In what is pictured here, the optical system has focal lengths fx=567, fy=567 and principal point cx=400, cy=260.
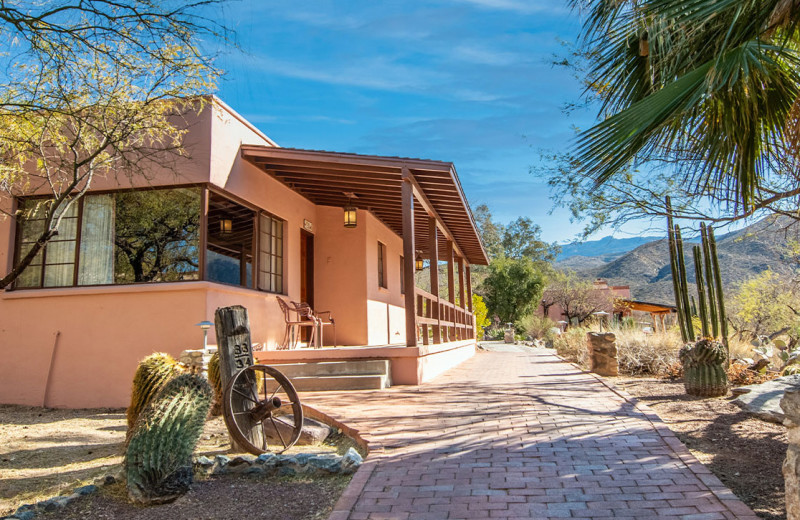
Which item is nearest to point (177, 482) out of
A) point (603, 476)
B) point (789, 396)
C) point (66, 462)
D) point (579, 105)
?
point (66, 462)

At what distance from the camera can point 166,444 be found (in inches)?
143

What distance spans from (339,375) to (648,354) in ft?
18.7

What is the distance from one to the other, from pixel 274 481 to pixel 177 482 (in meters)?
0.66

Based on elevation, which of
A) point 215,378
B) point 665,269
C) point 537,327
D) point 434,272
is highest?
point 665,269

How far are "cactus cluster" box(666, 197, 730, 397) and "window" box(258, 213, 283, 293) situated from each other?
625 centimetres

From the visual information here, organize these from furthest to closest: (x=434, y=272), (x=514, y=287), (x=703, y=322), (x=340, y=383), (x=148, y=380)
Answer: (x=514, y=287) < (x=434, y=272) < (x=703, y=322) < (x=340, y=383) < (x=148, y=380)

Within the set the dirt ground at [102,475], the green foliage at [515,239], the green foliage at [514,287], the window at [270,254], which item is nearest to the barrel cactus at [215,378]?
the dirt ground at [102,475]

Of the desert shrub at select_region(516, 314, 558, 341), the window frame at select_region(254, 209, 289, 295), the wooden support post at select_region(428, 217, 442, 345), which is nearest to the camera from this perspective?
the window frame at select_region(254, 209, 289, 295)

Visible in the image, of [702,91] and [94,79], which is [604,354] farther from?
[94,79]

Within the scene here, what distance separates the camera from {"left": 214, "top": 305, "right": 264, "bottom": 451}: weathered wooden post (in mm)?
4539

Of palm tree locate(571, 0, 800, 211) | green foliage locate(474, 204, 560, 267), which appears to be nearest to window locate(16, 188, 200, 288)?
palm tree locate(571, 0, 800, 211)

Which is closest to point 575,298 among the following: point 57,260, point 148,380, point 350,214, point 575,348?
point 575,348

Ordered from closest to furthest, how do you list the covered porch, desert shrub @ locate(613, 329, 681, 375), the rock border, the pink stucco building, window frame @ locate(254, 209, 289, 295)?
the rock border
the pink stucco building
the covered porch
window frame @ locate(254, 209, 289, 295)
desert shrub @ locate(613, 329, 681, 375)

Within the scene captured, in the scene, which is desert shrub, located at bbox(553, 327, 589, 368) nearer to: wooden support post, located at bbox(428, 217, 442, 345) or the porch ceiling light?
wooden support post, located at bbox(428, 217, 442, 345)
